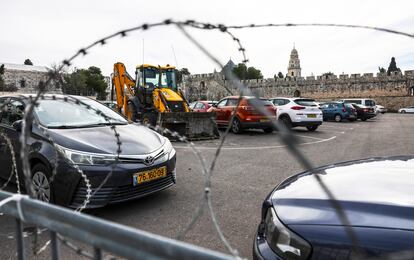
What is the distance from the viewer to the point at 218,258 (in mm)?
974

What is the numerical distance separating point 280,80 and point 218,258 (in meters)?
55.6

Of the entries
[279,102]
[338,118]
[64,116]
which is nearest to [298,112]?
[279,102]

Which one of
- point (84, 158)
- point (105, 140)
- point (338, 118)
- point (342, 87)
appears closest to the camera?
point (84, 158)

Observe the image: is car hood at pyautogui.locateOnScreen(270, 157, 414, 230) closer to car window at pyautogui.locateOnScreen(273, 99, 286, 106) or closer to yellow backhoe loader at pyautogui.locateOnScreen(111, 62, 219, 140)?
yellow backhoe loader at pyautogui.locateOnScreen(111, 62, 219, 140)

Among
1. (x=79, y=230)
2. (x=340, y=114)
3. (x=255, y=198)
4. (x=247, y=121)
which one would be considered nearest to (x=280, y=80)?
(x=340, y=114)

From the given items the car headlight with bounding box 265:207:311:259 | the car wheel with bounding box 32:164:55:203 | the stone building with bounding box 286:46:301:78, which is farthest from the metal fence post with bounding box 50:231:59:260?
the stone building with bounding box 286:46:301:78

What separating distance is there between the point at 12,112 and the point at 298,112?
11598mm

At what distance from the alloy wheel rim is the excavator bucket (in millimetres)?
7037

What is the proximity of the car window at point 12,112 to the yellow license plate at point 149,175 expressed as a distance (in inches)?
77.3

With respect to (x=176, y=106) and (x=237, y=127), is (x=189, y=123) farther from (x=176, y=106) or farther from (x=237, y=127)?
(x=237, y=127)

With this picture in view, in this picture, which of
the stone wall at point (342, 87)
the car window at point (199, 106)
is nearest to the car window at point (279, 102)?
the car window at point (199, 106)

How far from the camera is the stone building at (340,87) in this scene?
47.1m

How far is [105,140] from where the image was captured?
168 inches

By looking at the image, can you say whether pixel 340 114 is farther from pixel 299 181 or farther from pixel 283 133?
pixel 283 133
